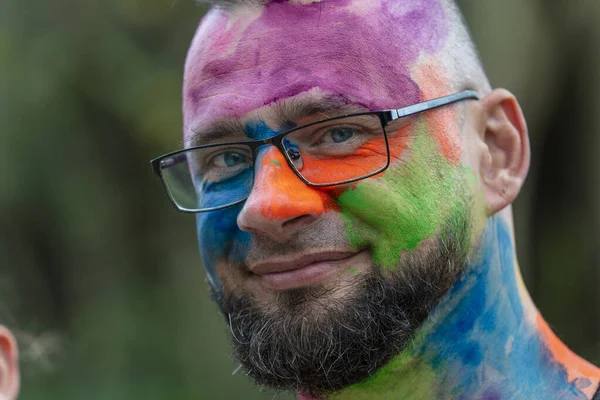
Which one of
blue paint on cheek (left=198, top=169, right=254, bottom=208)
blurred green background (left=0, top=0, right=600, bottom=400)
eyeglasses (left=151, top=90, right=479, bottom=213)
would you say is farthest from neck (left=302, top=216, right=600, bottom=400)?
blurred green background (left=0, top=0, right=600, bottom=400)

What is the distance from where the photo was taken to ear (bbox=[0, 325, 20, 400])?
2730 mm

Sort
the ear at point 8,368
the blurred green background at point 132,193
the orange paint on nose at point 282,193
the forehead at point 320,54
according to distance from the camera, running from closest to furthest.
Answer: the orange paint on nose at point 282,193, the forehead at point 320,54, the ear at point 8,368, the blurred green background at point 132,193

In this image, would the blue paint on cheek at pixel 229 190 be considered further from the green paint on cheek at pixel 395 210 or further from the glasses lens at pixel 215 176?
the green paint on cheek at pixel 395 210

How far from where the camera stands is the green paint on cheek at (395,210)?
93.9 inches

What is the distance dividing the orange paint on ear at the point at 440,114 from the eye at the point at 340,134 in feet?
0.81

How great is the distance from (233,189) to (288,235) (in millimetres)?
291

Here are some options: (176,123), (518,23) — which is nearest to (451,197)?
(518,23)

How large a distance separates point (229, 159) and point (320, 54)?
1.51 feet

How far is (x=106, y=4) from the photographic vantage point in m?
7.94

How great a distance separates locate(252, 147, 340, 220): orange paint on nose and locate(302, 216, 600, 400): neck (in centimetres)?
48

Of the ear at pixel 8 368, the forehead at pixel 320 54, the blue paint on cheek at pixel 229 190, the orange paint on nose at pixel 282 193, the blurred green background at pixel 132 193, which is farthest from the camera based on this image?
the blurred green background at pixel 132 193

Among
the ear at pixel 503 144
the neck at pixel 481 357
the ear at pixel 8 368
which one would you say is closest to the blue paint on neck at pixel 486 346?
the neck at pixel 481 357

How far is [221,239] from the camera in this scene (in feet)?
8.49

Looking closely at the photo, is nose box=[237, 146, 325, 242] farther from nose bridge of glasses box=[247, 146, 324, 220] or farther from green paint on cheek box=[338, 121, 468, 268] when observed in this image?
green paint on cheek box=[338, 121, 468, 268]
